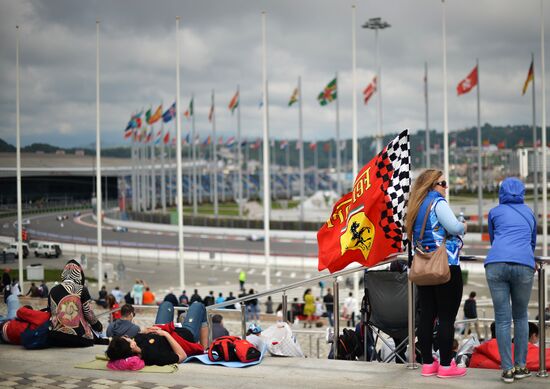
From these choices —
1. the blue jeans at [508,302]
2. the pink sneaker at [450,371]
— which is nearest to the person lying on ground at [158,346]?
the pink sneaker at [450,371]

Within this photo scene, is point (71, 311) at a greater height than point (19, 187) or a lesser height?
lesser

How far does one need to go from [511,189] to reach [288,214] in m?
74.4

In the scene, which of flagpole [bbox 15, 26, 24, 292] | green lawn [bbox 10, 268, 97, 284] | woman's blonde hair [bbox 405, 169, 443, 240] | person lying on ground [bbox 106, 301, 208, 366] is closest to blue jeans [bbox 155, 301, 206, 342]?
person lying on ground [bbox 106, 301, 208, 366]

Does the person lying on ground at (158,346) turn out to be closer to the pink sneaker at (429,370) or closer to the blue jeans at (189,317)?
the blue jeans at (189,317)

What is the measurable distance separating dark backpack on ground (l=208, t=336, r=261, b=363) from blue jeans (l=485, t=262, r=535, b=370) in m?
2.39

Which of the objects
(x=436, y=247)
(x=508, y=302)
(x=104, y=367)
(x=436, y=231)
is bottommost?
(x=104, y=367)

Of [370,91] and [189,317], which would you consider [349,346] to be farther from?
[370,91]

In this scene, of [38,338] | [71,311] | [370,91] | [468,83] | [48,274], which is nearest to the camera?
→ [71,311]

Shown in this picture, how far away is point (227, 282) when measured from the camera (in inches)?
1527

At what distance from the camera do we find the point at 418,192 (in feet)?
21.3

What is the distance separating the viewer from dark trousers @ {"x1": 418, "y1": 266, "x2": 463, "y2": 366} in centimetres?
645

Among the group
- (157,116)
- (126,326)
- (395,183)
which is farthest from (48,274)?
(395,183)

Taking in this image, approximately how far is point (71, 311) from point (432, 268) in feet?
13.8

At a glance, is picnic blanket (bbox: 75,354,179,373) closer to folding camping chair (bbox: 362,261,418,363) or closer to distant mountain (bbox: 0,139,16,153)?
folding camping chair (bbox: 362,261,418,363)
